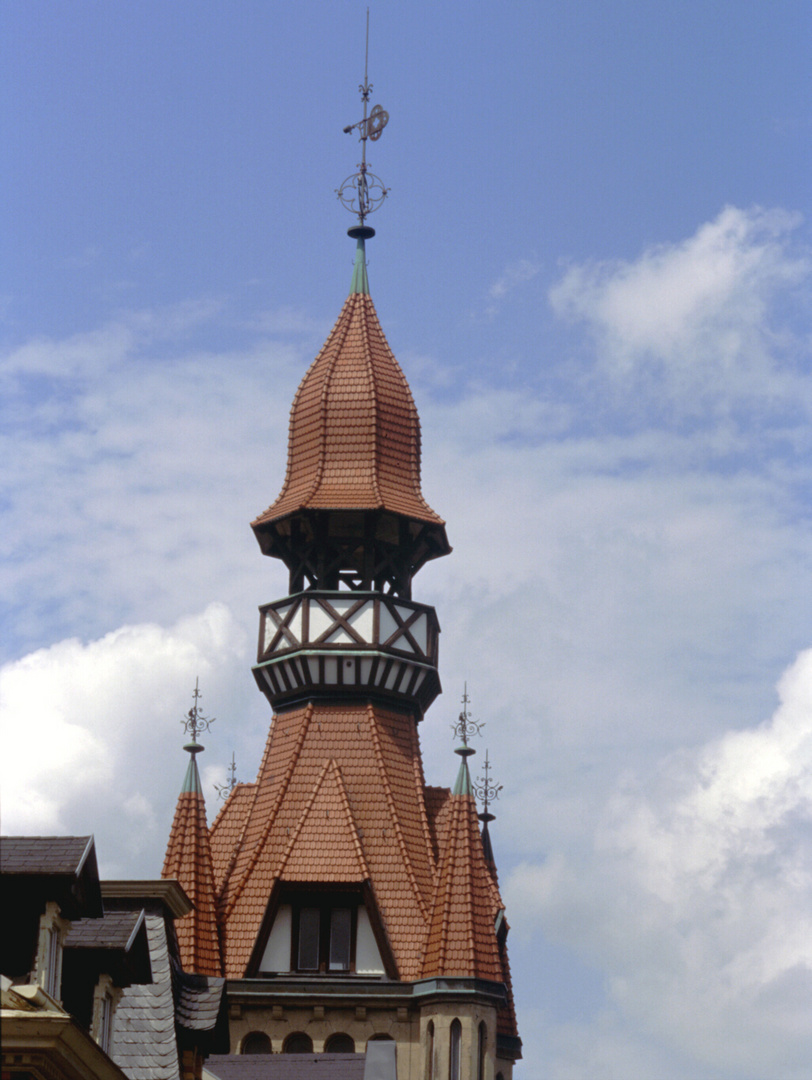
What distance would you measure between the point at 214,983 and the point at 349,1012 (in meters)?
10.8

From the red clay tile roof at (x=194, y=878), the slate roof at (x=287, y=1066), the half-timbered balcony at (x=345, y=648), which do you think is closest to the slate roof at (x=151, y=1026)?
the slate roof at (x=287, y=1066)

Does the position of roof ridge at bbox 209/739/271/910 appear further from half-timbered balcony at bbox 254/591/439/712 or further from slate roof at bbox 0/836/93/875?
slate roof at bbox 0/836/93/875

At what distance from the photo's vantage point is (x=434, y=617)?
237 feet

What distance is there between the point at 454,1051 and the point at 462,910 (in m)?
3.97

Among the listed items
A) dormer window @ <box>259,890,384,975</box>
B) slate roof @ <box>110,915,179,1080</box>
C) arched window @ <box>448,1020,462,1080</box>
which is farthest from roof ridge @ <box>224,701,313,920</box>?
slate roof @ <box>110,915,179,1080</box>

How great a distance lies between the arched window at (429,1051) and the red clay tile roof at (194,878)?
19.9 feet

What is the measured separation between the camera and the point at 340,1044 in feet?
205

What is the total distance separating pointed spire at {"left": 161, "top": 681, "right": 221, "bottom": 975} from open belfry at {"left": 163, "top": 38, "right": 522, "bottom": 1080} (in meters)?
0.07

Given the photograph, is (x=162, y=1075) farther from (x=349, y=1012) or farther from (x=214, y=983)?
(x=349, y=1012)

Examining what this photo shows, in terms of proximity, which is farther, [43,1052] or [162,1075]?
[162,1075]

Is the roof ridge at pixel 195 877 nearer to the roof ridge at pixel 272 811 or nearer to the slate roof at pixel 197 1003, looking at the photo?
the roof ridge at pixel 272 811

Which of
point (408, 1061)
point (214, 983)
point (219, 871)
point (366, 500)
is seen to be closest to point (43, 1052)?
point (214, 983)

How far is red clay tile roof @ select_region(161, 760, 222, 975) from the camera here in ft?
206

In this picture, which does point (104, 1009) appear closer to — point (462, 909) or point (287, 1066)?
point (287, 1066)
